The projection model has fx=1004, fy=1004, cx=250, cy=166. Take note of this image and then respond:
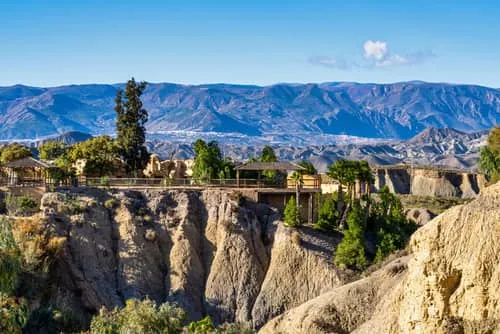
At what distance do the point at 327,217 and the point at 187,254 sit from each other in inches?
416

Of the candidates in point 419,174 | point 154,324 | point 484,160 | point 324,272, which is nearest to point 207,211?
point 324,272

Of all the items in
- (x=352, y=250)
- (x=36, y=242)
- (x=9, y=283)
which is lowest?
(x=9, y=283)

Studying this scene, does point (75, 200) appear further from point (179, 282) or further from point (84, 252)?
point (179, 282)

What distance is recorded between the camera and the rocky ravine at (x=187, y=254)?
62625 millimetres

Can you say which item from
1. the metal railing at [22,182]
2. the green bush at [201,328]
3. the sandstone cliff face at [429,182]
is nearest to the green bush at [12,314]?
the green bush at [201,328]

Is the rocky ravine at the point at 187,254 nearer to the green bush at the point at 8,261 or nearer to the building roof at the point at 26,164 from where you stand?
the building roof at the point at 26,164

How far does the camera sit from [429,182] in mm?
138125

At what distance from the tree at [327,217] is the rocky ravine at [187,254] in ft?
3.34

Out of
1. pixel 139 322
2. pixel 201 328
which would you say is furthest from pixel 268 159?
pixel 139 322

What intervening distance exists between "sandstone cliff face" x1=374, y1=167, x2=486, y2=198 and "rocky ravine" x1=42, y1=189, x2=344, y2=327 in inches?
2670

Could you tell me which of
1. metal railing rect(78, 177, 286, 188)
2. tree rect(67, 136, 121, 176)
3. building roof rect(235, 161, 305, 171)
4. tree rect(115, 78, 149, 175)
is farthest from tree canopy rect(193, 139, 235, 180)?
tree rect(67, 136, 121, 176)

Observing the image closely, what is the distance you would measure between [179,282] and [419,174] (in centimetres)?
8277

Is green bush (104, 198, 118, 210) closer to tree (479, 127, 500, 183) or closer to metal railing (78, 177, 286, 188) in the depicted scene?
metal railing (78, 177, 286, 188)

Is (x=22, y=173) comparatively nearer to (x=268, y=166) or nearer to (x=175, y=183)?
(x=175, y=183)
